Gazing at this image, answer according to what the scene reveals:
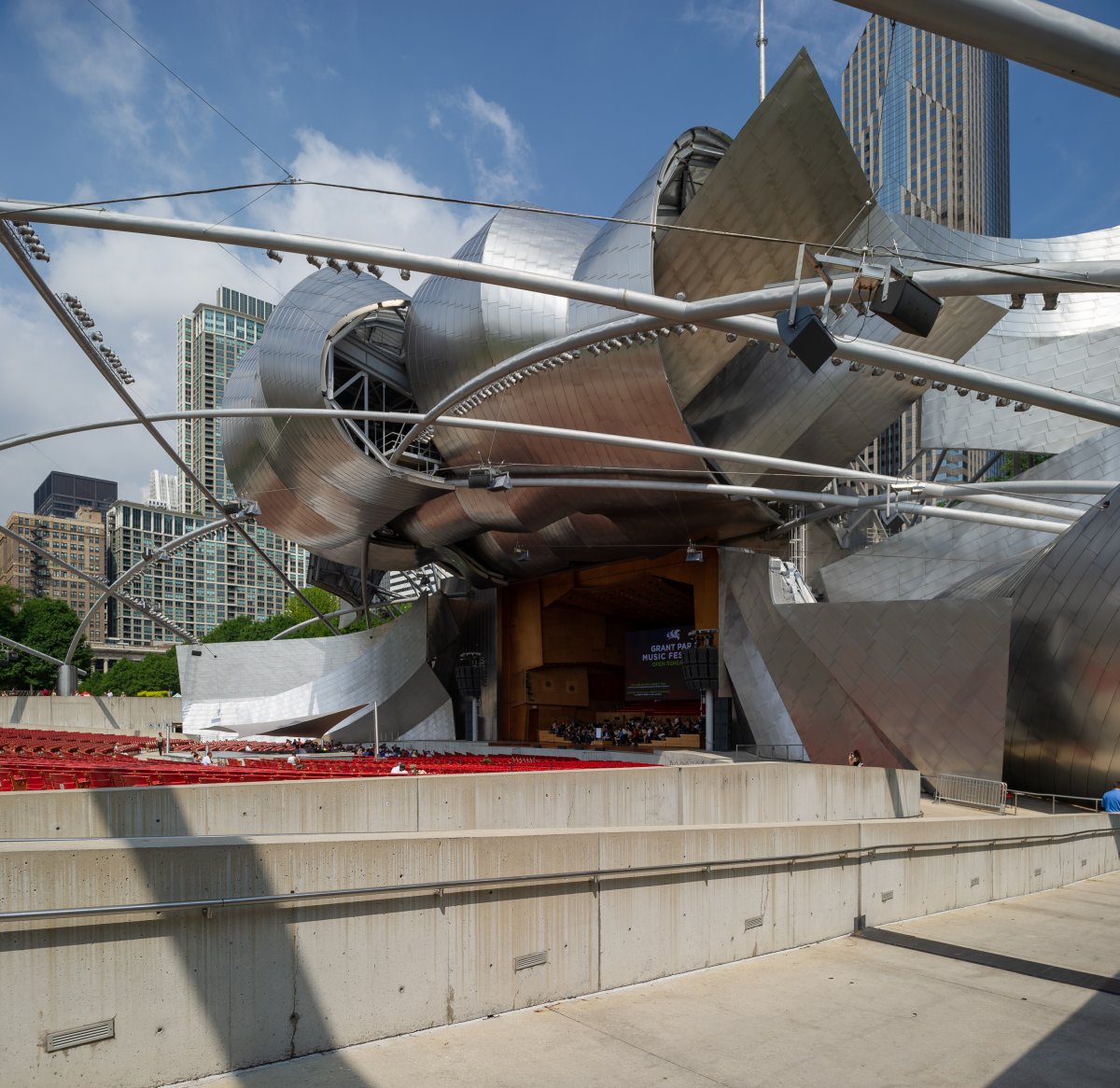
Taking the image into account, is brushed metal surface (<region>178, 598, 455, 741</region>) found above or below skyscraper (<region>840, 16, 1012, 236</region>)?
below

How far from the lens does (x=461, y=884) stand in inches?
234

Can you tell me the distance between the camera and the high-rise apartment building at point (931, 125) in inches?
691

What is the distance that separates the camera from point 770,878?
7910mm

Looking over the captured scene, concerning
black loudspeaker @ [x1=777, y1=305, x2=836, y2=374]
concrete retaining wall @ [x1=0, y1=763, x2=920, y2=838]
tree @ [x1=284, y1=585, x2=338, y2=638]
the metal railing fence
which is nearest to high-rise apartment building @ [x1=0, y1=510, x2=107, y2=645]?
tree @ [x1=284, y1=585, x2=338, y2=638]

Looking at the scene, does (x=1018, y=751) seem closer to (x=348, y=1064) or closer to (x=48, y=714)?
(x=348, y=1064)

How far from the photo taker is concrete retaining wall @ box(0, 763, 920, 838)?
8.84 m

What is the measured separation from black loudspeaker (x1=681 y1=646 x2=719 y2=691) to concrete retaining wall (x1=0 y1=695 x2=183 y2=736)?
25.9m

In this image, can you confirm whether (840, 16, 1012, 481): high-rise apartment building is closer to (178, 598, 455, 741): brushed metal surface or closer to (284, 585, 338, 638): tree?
(178, 598, 455, 741): brushed metal surface

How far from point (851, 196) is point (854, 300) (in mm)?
13574

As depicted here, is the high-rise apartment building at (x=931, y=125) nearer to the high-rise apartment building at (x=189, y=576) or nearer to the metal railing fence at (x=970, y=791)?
the metal railing fence at (x=970, y=791)

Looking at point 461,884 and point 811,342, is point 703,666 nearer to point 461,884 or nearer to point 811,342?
point 811,342

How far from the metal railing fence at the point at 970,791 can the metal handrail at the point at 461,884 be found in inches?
311

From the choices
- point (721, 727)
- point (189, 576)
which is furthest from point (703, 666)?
point (189, 576)

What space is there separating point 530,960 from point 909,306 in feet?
20.4
